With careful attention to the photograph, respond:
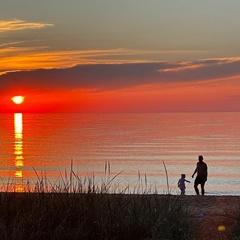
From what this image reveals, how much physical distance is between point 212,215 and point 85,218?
5052mm

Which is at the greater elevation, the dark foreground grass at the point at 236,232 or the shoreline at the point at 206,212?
the shoreline at the point at 206,212

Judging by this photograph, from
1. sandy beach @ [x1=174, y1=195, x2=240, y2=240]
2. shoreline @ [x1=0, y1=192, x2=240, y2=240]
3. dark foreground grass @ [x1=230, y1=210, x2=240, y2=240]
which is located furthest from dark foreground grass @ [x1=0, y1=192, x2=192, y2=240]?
sandy beach @ [x1=174, y1=195, x2=240, y2=240]

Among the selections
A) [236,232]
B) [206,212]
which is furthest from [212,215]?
[236,232]

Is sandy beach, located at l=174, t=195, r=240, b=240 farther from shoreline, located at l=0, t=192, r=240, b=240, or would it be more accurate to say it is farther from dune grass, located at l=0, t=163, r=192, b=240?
dune grass, located at l=0, t=163, r=192, b=240

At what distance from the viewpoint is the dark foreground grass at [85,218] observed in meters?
7.61

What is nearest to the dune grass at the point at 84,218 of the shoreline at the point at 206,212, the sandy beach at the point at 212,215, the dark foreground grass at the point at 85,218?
the dark foreground grass at the point at 85,218

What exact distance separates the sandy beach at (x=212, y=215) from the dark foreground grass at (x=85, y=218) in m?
1.21

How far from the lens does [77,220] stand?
7945 mm

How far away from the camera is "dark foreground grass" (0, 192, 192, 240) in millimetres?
7605

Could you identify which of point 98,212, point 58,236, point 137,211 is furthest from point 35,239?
point 137,211

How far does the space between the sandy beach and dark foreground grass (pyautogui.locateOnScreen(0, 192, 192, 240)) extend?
1.21 metres

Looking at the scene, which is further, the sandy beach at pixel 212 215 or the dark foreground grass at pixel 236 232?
the sandy beach at pixel 212 215

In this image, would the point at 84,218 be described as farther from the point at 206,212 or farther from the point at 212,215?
the point at 206,212

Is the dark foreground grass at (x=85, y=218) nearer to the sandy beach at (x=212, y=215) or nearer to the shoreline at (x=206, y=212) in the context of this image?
the shoreline at (x=206, y=212)
